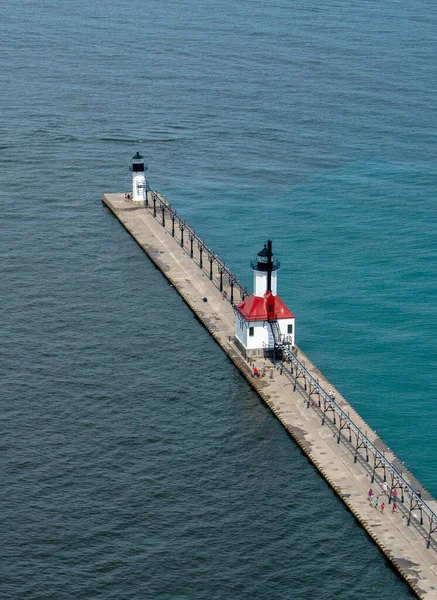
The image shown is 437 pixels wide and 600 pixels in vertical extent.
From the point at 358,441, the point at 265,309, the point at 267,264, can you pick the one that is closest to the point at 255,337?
the point at 265,309

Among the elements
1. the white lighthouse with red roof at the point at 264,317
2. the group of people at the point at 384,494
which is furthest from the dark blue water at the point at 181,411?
the white lighthouse with red roof at the point at 264,317

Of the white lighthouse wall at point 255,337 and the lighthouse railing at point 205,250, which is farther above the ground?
the lighthouse railing at point 205,250

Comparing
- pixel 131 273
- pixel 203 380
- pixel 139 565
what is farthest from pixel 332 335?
pixel 139 565

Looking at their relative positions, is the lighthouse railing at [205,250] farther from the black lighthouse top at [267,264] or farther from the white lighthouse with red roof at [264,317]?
the black lighthouse top at [267,264]

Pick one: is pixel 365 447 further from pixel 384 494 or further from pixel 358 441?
pixel 384 494

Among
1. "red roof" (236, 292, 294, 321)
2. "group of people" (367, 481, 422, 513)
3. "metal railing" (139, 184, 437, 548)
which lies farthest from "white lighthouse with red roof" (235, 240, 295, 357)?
"group of people" (367, 481, 422, 513)

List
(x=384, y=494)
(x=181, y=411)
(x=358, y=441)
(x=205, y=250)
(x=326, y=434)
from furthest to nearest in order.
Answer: (x=205, y=250)
(x=181, y=411)
(x=326, y=434)
(x=358, y=441)
(x=384, y=494)
